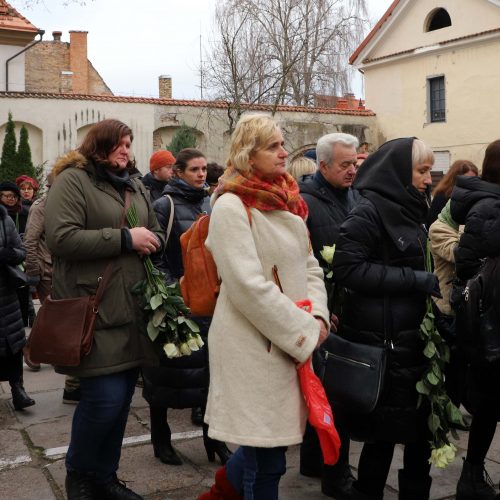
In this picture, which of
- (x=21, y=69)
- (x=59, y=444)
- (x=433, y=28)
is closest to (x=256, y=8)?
(x=433, y=28)

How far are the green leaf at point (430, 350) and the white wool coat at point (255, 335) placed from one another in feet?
2.05

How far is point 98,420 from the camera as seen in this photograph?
3.38 meters

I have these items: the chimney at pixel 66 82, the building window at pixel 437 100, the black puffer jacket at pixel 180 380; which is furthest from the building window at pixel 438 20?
the black puffer jacket at pixel 180 380

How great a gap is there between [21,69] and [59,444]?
88.6ft

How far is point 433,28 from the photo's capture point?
28.7 meters

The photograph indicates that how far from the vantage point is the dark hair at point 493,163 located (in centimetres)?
370

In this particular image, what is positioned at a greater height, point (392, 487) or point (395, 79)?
point (395, 79)

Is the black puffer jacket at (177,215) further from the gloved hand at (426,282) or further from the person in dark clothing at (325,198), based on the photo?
the gloved hand at (426,282)

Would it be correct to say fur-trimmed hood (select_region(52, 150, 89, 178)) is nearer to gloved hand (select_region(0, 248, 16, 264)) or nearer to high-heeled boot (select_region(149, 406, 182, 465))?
high-heeled boot (select_region(149, 406, 182, 465))

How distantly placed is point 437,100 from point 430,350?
26.5 m

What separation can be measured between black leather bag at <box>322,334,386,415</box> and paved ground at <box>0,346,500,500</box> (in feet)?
2.86

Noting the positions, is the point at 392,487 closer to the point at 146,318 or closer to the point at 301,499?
the point at 301,499

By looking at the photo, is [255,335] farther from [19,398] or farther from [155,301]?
[19,398]

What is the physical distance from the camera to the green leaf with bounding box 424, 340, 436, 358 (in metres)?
3.20
